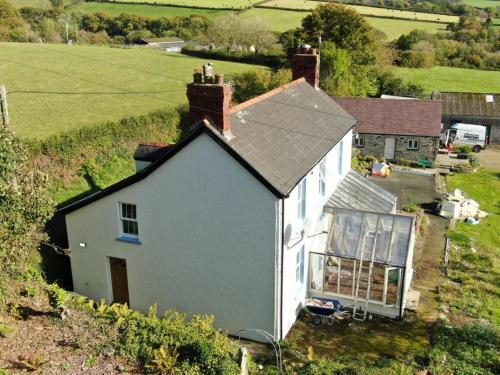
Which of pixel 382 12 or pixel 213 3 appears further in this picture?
pixel 382 12

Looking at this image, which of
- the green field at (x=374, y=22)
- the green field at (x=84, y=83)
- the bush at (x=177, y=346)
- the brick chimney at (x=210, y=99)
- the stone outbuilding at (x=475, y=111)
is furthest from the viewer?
the green field at (x=374, y=22)

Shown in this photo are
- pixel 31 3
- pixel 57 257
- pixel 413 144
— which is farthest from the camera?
pixel 31 3

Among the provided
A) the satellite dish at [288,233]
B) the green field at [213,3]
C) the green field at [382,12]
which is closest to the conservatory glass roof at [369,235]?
the satellite dish at [288,233]

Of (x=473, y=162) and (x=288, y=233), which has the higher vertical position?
(x=288, y=233)

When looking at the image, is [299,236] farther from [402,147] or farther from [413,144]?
[413,144]

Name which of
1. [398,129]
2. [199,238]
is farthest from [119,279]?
[398,129]

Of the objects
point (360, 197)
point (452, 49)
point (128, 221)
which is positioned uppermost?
point (452, 49)

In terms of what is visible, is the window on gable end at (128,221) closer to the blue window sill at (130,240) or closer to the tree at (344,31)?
the blue window sill at (130,240)
